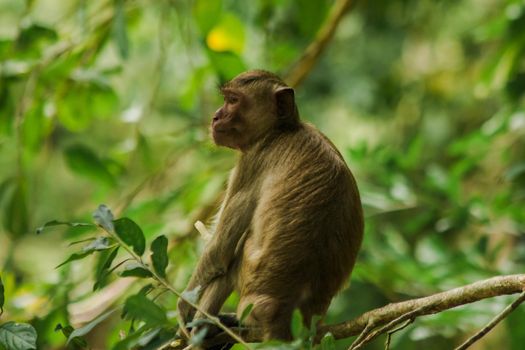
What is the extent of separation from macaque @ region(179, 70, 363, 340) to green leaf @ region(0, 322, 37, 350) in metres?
0.97

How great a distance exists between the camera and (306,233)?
137 inches

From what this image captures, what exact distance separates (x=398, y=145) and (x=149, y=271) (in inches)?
293

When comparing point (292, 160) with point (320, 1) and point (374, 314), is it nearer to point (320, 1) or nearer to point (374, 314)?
point (374, 314)

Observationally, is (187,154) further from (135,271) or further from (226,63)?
(135,271)

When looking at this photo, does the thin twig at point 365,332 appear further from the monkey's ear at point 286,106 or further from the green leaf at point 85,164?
the green leaf at point 85,164

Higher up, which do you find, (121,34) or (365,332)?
(121,34)

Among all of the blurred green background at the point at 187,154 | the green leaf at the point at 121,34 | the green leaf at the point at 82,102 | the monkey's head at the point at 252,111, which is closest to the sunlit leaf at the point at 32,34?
the blurred green background at the point at 187,154

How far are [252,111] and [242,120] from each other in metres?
0.07

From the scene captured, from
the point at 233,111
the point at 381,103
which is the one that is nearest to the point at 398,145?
the point at 381,103

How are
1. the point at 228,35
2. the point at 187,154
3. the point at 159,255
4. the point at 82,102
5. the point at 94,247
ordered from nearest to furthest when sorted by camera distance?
the point at 94,247, the point at 159,255, the point at 82,102, the point at 228,35, the point at 187,154

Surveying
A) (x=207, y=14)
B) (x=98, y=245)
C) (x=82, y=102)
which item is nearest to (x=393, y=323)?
(x=98, y=245)

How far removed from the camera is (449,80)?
984 cm

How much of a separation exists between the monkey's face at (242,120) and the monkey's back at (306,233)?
46 centimetres

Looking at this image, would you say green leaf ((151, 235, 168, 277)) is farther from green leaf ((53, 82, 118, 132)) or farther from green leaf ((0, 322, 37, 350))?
green leaf ((53, 82, 118, 132))
